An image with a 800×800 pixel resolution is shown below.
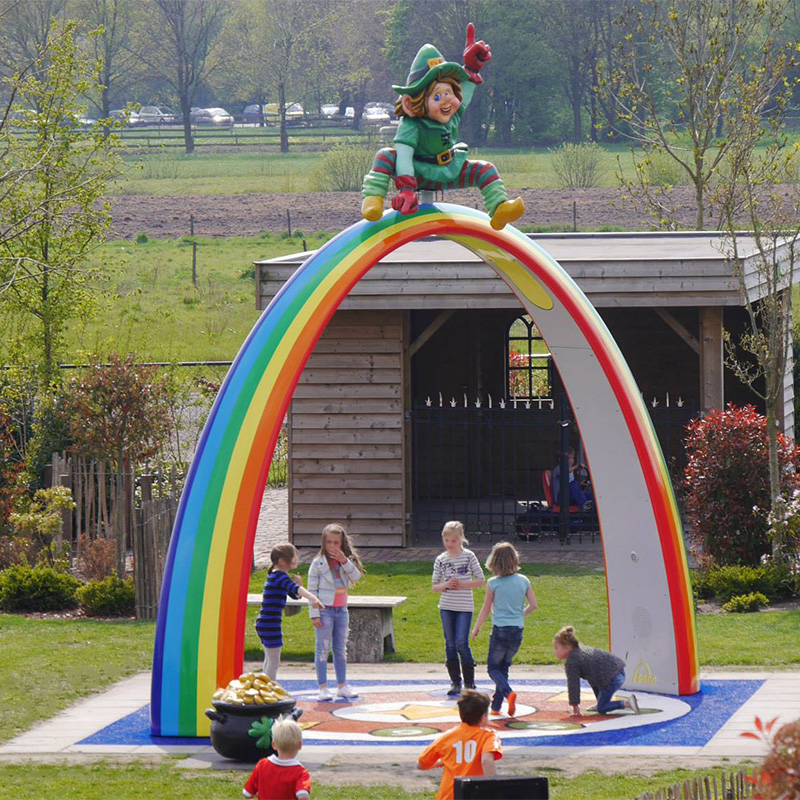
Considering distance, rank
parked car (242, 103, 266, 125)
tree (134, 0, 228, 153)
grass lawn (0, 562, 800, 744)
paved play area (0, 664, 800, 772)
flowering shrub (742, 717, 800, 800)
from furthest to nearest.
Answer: parked car (242, 103, 266, 125)
tree (134, 0, 228, 153)
grass lawn (0, 562, 800, 744)
paved play area (0, 664, 800, 772)
flowering shrub (742, 717, 800, 800)

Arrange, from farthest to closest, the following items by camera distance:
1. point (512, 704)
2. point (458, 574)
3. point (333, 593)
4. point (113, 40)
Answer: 1. point (113, 40)
2. point (333, 593)
3. point (458, 574)
4. point (512, 704)

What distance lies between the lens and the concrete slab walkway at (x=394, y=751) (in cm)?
975

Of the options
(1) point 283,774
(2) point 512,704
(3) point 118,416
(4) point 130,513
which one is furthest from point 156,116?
(1) point 283,774

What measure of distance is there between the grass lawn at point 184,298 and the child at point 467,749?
28.1 meters

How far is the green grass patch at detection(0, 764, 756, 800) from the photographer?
30.0ft

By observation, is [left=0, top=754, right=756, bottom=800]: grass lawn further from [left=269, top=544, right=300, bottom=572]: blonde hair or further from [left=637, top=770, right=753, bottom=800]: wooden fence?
[left=269, top=544, right=300, bottom=572]: blonde hair

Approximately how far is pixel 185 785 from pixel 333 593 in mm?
2752

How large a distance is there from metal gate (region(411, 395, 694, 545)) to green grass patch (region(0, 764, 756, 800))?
977cm

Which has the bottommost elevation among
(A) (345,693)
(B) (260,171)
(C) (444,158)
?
(A) (345,693)

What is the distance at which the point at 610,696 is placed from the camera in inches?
444

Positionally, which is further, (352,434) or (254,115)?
(254,115)

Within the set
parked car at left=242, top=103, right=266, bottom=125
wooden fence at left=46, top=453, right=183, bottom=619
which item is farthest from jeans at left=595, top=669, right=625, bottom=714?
parked car at left=242, top=103, right=266, bottom=125

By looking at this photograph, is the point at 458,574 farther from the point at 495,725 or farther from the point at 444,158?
the point at 444,158

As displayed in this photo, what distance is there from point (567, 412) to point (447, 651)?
878 cm
